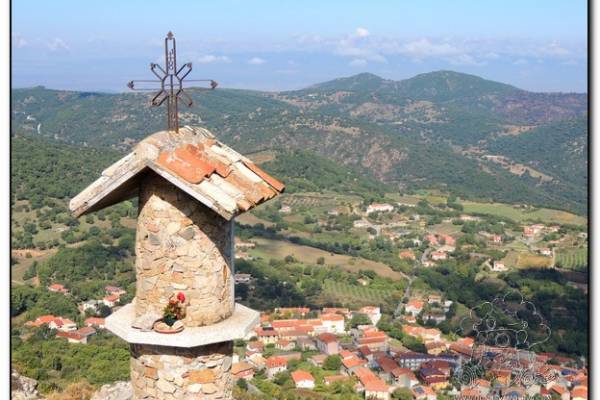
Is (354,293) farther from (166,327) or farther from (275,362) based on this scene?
(166,327)

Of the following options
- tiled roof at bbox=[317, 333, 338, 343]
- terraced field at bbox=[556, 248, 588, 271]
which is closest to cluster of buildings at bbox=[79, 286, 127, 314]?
tiled roof at bbox=[317, 333, 338, 343]

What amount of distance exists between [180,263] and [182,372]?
0.75m

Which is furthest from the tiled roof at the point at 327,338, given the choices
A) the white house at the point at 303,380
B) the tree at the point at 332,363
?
the white house at the point at 303,380

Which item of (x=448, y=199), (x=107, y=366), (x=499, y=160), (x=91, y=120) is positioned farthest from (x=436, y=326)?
(x=91, y=120)

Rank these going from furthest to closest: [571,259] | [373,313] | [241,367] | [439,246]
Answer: [439,246], [571,259], [373,313], [241,367]

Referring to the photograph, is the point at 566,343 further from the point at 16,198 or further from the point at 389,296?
the point at 16,198


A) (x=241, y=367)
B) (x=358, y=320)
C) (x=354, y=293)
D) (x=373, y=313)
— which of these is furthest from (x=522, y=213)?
(x=241, y=367)

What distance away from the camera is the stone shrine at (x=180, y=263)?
4.05 m

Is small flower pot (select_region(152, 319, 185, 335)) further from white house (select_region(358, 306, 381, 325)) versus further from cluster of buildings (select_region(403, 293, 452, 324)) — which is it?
cluster of buildings (select_region(403, 293, 452, 324))

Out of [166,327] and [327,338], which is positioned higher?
[166,327]

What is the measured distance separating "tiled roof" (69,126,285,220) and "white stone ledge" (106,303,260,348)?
2.62 feet

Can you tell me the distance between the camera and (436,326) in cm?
5731

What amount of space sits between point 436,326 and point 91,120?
146 m

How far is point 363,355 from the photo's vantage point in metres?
49.0
